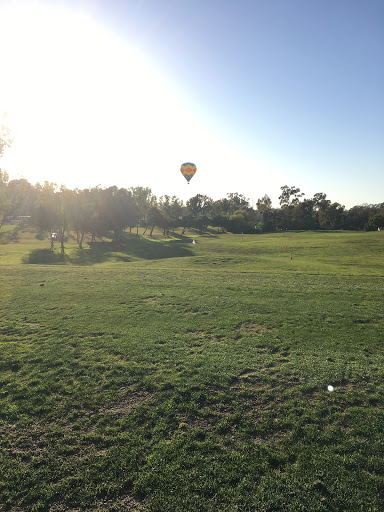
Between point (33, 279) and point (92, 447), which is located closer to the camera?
point (92, 447)

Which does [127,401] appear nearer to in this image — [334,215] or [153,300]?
[153,300]

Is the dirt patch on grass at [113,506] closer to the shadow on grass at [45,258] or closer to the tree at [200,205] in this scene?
the shadow on grass at [45,258]

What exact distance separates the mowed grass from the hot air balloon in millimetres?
46727

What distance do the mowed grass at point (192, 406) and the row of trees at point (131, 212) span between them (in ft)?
91.1

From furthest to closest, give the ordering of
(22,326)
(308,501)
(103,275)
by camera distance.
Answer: (103,275), (22,326), (308,501)

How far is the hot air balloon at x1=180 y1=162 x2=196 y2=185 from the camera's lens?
60469mm

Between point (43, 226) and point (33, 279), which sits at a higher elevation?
point (43, 226)

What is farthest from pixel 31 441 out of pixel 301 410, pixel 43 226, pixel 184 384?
pixel 43 226

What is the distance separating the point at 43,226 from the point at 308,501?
7413 centimetres

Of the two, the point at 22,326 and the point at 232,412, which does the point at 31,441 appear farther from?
the point at 22,326

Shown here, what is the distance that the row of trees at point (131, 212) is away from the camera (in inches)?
2429

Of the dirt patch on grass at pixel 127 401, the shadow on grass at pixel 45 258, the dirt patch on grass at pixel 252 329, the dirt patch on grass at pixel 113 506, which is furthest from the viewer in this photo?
the shadow on grass at pixel 45 258

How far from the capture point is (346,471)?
21.0 ft

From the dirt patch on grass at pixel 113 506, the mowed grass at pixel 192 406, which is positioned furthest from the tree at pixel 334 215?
the dirt patch on grass at pixel 113 506
